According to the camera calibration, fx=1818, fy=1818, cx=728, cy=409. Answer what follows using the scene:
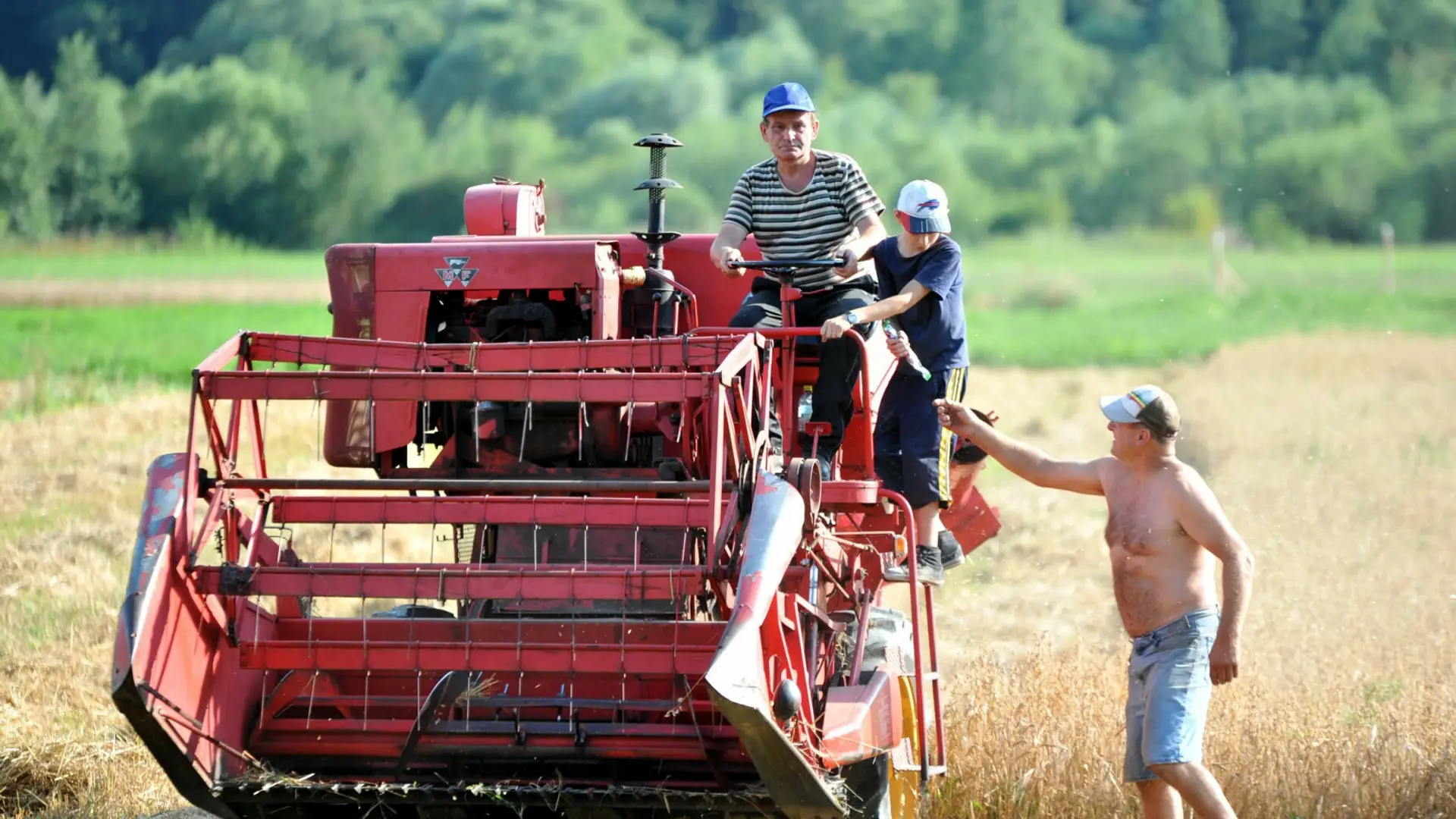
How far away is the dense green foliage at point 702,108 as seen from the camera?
3681 cm

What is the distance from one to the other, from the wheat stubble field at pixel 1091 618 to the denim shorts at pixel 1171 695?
3.96 feet

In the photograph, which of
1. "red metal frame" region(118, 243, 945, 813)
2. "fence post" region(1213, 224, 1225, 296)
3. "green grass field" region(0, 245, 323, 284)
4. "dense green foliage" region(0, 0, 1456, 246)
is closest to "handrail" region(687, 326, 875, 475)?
"red metal frame" region(118, 243, 945, 813)

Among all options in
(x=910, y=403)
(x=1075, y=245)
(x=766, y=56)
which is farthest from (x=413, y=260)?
(x=766, y=56)

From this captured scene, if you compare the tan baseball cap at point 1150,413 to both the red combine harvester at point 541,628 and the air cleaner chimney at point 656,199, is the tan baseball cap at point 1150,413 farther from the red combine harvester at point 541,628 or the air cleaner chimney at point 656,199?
the air cleaner chimney at point 656,199

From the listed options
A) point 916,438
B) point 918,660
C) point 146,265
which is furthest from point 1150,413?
point 146,265

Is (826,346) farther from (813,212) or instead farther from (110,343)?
(110,343)

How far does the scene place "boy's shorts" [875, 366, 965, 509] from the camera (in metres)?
7.16

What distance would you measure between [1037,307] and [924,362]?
31951mm

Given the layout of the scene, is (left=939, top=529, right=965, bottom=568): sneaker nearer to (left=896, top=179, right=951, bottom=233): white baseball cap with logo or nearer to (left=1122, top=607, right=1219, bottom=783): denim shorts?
(left=896, top=179, right=951, bottom=233): white baseball cap with logo

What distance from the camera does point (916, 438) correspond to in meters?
7.24

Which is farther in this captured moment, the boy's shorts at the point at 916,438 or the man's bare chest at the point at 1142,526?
the boy's shorts at the point at 916,438

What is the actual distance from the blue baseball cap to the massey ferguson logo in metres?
1.34

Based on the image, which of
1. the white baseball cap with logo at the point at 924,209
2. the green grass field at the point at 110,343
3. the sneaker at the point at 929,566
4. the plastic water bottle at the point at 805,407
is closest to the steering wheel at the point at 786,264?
the white baseball cap with logo at the point at 924,209

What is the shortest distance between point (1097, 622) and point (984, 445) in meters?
4.77
